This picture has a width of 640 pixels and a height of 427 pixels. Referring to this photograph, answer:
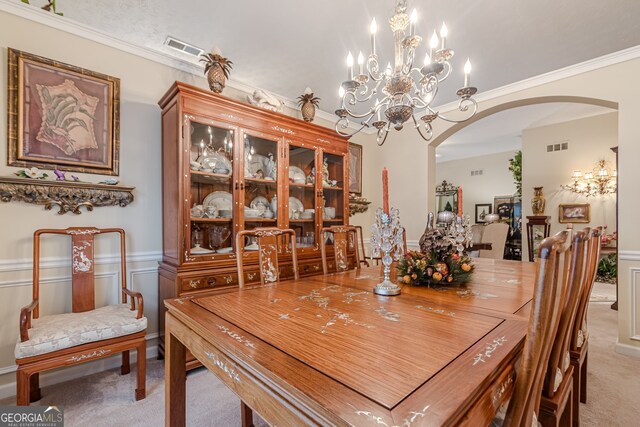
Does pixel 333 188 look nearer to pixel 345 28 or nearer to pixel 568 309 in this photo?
pixel 345 28

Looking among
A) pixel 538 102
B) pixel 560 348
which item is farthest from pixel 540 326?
pixel 538 102

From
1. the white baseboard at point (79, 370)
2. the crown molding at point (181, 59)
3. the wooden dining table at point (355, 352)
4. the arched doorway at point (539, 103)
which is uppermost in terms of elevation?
the crown molding at point (181, 59)

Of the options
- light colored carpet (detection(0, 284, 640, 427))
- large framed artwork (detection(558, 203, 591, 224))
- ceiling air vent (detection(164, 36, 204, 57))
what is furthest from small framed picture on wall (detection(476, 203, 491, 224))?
ceiling air vent (detection(164, 36, 204, 57))

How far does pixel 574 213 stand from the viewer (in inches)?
205

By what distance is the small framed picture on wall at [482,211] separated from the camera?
8141 millimetres

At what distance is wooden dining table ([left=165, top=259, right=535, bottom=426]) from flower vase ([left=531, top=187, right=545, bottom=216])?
16.9 feet

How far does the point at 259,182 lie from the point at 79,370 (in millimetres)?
1930

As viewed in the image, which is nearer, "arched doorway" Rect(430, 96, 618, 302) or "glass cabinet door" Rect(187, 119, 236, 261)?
"glass cabinet door" Rect(187, 119, 236, 261)

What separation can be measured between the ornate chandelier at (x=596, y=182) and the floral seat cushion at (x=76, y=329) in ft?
22.2

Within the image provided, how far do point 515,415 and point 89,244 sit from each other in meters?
2.53

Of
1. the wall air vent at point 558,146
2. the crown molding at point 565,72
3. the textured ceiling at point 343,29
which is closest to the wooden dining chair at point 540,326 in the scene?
the textured ceiling at point 343,29

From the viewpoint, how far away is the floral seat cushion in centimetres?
151

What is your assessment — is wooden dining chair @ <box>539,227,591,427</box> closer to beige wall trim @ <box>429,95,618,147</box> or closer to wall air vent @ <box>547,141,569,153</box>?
beige wall trim @ <box>429,95,618,147</box>

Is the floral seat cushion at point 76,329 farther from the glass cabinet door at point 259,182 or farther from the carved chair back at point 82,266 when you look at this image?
the glass cabinet door at point 259,182
